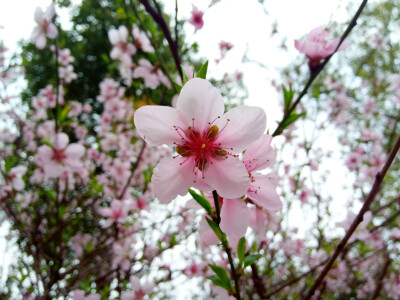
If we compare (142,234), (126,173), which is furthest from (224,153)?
(142,234)

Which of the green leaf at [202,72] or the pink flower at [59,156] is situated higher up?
the pink flower at [59,156]

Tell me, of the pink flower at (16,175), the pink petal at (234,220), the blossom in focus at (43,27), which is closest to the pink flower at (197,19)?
the blossom in focus at (43,27)

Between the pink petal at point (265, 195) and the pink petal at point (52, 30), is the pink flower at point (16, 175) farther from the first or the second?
the pink petal at point (265, 195)

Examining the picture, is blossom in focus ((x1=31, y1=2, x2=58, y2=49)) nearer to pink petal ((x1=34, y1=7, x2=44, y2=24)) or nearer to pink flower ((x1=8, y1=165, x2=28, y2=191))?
pink petal ((x1=34, y1=7, x2=44, y2=24))

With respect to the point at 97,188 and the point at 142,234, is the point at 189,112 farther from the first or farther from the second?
the point at 142,234

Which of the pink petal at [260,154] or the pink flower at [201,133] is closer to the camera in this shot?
the pink flower at [201,133]

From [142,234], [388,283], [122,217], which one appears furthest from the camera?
[388,283]
